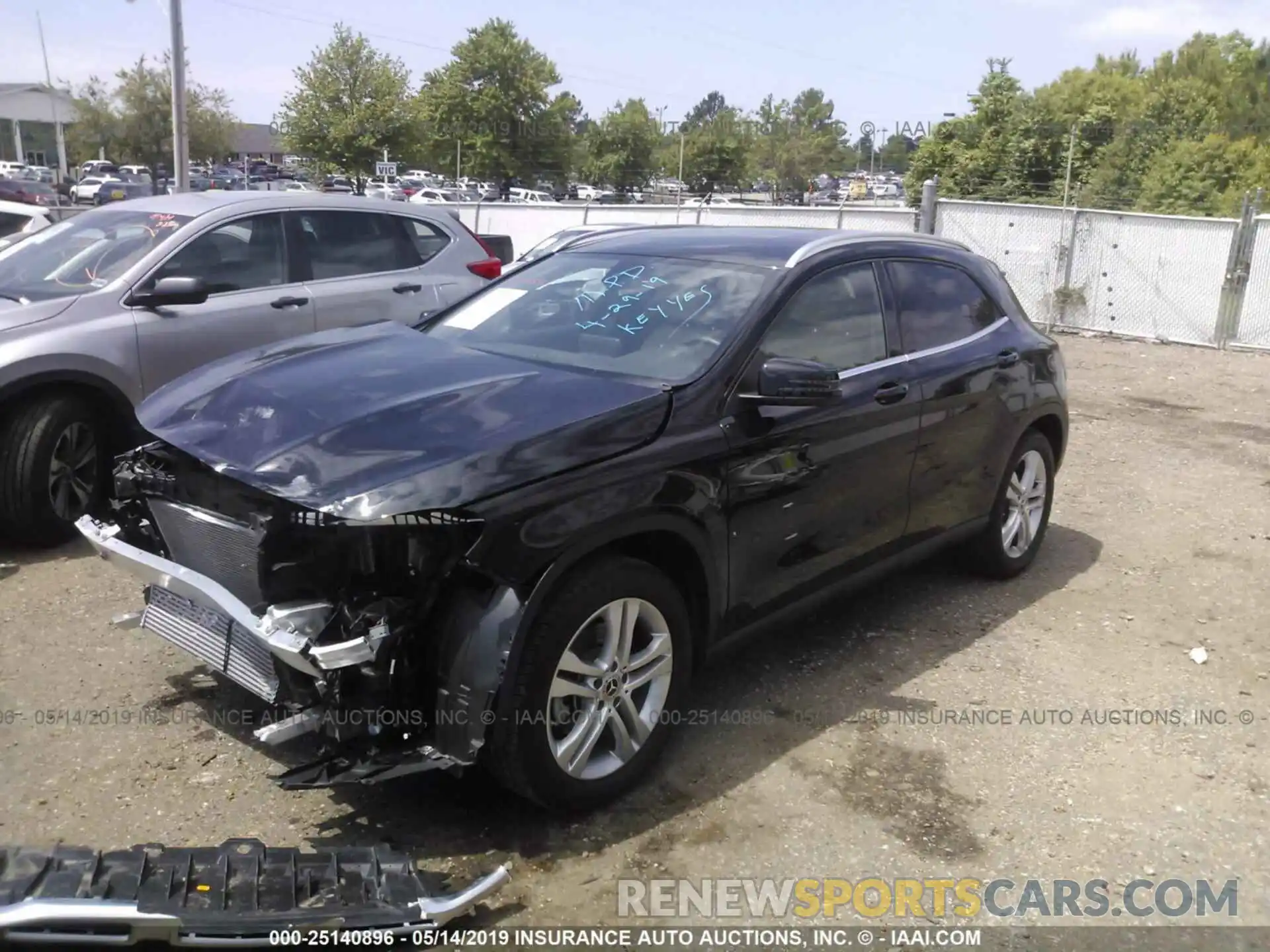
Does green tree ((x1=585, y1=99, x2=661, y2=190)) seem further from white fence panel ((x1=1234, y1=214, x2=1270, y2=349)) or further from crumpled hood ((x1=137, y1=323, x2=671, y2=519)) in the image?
crumpled hood ((x1=137, y1=323, x2=671, y2=519))

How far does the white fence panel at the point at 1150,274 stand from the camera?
1402cm

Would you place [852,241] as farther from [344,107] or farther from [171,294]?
[344,107]

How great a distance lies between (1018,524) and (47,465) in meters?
4.95

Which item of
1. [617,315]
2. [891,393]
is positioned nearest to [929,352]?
[891,393]

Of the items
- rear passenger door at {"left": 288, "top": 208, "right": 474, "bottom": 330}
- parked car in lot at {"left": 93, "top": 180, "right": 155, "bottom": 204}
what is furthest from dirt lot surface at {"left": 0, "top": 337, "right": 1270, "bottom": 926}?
parked car in lot at {"left": 93, "top": 180, "right": 155, "bottom": 204}

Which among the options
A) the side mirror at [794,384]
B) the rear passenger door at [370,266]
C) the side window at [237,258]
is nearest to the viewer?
the side mirror at [794,384]

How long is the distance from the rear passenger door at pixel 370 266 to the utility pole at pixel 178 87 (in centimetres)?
1150

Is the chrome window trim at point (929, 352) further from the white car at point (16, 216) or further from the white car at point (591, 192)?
the white car at point (591, 192)

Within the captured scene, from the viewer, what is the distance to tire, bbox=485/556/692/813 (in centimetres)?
310

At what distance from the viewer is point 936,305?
198 inches

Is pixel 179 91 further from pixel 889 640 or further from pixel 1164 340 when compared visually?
pixel 889 640

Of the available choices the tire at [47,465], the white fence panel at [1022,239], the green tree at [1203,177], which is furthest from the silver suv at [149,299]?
the green tree at [1203,177]

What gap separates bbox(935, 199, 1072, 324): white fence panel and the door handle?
37.7 ft

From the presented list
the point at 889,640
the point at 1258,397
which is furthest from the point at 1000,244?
the point at 889,640
